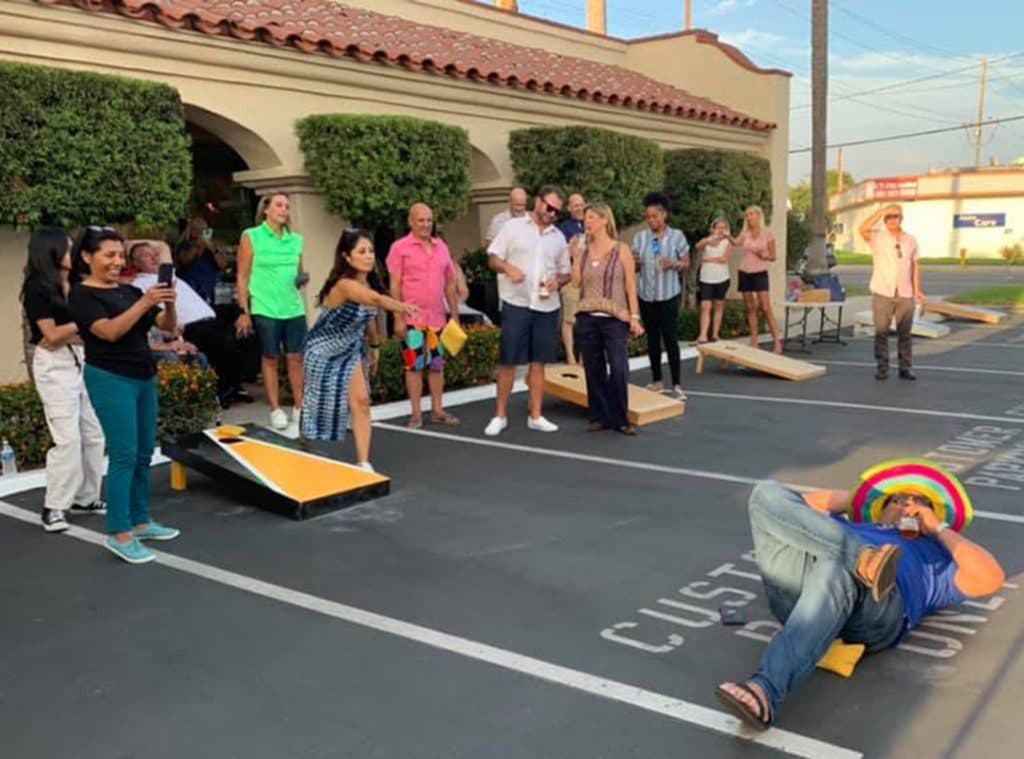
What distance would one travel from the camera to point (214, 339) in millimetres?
8516

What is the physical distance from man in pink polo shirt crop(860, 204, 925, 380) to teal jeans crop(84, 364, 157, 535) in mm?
7565

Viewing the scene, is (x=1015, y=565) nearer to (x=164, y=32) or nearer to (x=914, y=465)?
(x=914, y=465)

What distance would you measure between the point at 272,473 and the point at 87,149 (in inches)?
121

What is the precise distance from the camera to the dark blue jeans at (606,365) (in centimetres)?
745

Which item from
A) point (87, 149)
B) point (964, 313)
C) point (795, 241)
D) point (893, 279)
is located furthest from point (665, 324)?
point (795, 241)

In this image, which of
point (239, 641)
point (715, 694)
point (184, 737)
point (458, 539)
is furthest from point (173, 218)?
point (715, 694)

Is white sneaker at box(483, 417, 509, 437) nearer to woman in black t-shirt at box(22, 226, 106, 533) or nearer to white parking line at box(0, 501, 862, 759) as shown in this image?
woman in black t-shirt at box(22, 226, 106, 533)

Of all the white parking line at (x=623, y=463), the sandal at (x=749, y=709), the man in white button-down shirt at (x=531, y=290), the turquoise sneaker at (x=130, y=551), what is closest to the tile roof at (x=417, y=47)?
the man in white button-down shirt at (x=531, y=290)

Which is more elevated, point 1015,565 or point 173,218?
point 173,218

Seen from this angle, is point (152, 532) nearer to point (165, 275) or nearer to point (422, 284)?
point (165, 275)

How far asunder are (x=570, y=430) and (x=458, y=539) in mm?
2913

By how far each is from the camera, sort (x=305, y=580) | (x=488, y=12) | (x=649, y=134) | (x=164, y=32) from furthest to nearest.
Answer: (x=488, y=12)
(x=649, y=134)
(x=164, y=32)
(x=305, y=580)

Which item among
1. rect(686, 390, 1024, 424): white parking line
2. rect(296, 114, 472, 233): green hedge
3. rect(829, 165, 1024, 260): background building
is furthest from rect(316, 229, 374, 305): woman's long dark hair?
rect(829, 165, 1024, 260): background building

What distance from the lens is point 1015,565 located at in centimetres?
445
